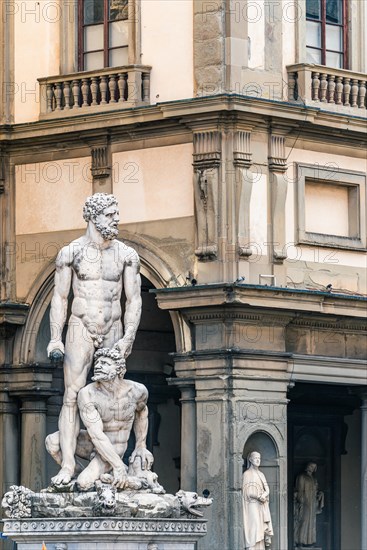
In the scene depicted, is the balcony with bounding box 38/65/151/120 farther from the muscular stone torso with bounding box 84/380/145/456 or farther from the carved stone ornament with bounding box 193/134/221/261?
the muscular stone torso with bounding box 84/380/145/456

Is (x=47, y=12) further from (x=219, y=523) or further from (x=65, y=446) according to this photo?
(x=65, y=446)

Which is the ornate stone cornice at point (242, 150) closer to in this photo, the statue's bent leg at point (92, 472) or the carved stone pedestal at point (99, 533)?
the statue's bent leg at point (92, 472)

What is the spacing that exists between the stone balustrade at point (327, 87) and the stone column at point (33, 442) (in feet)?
20.4

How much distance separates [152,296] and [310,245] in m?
3.11

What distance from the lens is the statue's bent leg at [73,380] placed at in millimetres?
30031

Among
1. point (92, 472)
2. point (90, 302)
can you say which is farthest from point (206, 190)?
point (92, 472)

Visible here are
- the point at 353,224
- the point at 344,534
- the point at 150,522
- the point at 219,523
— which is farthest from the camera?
the point at 344,534

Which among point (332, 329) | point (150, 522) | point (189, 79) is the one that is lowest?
point (150, 522)

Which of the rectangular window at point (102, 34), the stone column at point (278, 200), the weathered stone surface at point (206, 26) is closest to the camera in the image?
the weathered stone surface at point (206, 26)

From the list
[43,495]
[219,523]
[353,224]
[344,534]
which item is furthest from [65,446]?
[344,534]

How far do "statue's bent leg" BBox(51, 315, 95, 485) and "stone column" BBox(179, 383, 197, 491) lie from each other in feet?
33.4

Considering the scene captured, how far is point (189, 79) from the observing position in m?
41.0

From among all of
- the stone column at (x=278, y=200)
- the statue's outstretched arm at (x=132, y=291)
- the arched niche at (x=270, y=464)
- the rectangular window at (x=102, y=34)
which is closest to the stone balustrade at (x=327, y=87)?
the stone column at (x=278, y=200)

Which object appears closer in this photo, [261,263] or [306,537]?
[261,263]
